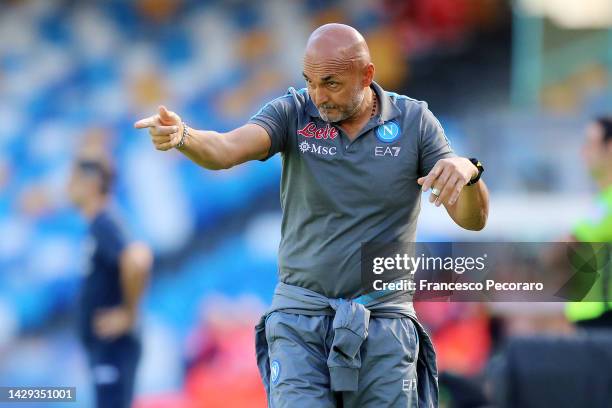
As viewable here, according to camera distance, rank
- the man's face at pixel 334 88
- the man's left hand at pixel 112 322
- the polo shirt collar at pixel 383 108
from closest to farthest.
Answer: the man's face at pixel 334 88, the polo shirt collar at pixel 383 108, the man's left hand at pixel 112 322

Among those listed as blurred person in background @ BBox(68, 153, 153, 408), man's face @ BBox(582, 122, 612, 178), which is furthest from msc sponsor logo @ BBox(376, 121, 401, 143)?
blurred person in background @ BBox(68, 153, 153, 408)

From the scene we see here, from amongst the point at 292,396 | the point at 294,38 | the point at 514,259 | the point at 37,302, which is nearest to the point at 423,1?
the point at 294,38

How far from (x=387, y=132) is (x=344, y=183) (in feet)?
0.89

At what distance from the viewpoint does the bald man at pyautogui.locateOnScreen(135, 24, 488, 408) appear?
4434mm

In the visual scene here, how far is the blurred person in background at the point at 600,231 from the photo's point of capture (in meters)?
6.62

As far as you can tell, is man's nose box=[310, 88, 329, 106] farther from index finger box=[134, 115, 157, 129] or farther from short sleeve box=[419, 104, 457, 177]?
index finger box=[134, 115, 157, 129]

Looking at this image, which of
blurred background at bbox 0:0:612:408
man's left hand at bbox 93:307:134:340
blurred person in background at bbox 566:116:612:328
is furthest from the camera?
blurred background at bbox 0:0:612:408

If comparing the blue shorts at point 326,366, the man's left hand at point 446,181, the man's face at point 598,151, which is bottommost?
the blue shorts at point 326,366

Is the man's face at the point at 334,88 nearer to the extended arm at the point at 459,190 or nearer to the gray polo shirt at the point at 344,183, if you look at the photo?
the gray polo shirt at the point at 344,183

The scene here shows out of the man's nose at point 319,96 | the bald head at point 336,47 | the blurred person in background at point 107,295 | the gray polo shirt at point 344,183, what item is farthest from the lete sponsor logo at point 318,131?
the blurred person in background at point 107,295

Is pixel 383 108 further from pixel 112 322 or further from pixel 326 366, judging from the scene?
pixel 112 322

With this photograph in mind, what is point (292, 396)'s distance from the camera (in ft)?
14.4

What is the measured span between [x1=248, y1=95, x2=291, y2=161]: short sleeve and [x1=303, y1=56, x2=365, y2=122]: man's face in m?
0.17

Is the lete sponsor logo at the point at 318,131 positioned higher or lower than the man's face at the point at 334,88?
lower
